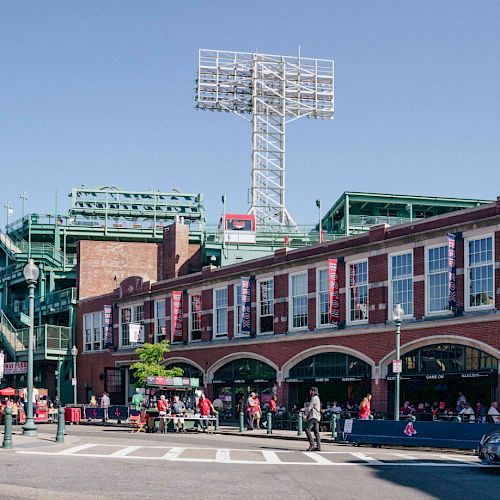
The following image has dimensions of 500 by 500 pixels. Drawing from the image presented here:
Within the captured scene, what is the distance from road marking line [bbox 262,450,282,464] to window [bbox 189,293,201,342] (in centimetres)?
2513

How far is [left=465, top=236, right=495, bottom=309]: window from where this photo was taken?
34.8 m

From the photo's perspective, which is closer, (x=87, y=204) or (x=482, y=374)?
(x=482, y=374)

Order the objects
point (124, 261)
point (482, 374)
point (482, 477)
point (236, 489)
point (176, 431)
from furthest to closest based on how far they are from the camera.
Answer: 1. point (124, 261)
2. point (176, 431)
3. point (482, 374)
4. point (482, 477)
5. point (236, 489)

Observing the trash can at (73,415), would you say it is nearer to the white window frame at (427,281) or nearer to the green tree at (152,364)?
the green tree at (152,364)

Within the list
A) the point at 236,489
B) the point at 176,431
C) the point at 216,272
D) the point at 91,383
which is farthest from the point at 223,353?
the point at 236,489

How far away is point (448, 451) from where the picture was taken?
2797 centimetres

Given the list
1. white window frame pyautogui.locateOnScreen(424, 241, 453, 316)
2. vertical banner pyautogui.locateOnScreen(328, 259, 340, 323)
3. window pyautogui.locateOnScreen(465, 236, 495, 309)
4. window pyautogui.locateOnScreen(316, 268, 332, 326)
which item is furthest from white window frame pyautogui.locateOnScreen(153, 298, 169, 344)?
window pyautogui.locateOnScreen(465, 236, 495, 309)

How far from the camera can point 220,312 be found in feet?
164

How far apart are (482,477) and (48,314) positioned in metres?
51.6

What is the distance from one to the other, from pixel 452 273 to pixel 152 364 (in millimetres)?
20254

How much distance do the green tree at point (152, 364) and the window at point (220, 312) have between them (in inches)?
114

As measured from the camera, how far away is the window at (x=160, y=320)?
5425 centimetres

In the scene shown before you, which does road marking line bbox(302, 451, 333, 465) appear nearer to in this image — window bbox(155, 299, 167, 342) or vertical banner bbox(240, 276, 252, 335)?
vertical banner bbox(240, 276, 252, 335)

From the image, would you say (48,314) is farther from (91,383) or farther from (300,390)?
(300,390)
